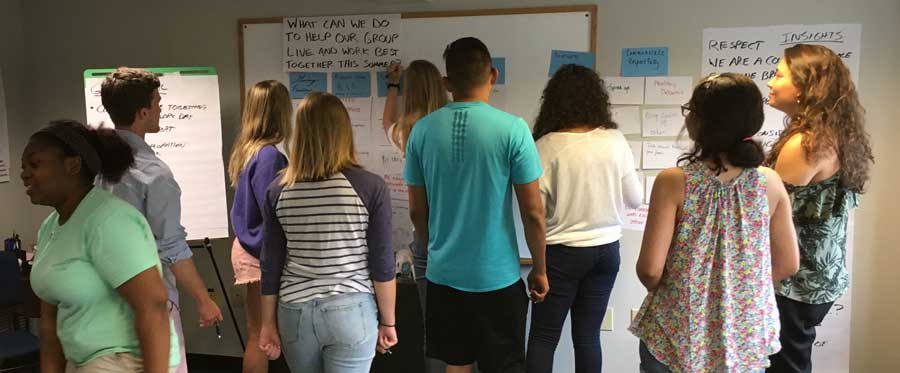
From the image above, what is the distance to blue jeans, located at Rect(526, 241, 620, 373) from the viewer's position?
7.12 feet

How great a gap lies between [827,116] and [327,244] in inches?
57.0

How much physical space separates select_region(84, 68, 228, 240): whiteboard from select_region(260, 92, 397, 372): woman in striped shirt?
137cm

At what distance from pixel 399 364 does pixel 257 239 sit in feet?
2.82

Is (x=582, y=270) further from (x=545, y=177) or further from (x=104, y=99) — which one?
(x=104, y=99)

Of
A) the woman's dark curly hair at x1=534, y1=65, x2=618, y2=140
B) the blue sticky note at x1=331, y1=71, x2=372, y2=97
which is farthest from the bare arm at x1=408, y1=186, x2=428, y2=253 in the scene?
the blue sticky note at x1=331, y1=71, x2=372, y2=97

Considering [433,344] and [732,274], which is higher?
[732,274]

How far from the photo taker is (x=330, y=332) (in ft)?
5.52

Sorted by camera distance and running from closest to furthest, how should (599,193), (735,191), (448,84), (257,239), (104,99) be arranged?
(735,191)
(448,84)
(104,99)
(599,193)
(257,239)

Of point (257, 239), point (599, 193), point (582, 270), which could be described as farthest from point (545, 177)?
point (257, 239)

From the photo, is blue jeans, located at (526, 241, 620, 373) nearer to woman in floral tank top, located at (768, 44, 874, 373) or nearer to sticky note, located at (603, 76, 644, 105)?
woman in floral tank top, located at (768, 44, 874, 373)

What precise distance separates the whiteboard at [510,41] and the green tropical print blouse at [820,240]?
1.25 metres

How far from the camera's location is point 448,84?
6.11 feet

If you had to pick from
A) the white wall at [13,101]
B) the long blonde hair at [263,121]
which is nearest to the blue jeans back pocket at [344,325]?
the long blonde hair at [263,121]

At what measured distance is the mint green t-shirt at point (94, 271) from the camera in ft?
4.23
